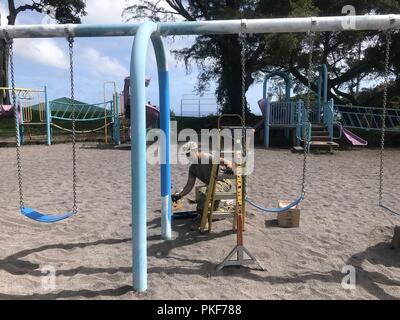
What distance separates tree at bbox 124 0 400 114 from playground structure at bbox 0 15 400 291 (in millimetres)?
9743

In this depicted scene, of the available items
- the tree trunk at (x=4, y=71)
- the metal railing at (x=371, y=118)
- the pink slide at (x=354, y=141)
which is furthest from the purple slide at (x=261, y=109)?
the tree trunk at (x=4, y=71)

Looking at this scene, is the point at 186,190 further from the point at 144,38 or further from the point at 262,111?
the point at 262,111

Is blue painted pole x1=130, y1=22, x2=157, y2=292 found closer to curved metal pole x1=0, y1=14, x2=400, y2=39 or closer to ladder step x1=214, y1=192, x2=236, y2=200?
curved metal pole x1=0, y1=14, x2=400, y2=39

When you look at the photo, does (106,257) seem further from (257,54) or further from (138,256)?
(257,54)

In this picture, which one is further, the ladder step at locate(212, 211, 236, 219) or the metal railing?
the metal railing

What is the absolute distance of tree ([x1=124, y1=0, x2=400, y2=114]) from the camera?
14025 millimetres

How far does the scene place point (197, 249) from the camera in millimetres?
4215

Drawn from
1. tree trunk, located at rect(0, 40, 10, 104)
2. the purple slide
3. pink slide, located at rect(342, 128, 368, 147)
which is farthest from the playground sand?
tree trunk, located at rect(0, 40, 10, 104)

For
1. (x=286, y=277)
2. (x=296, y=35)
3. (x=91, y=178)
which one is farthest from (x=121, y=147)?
(x=286, y=277)

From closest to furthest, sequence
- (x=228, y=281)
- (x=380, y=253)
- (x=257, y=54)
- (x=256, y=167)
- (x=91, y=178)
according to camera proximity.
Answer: (x=228, y=281)
(x=380, y=253)
(x=91, y=178)
(x=256, y=167)
(x=257, y=54)

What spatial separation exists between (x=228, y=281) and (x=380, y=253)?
1.67 metres

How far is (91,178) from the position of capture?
814 cm

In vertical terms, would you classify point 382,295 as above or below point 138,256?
below

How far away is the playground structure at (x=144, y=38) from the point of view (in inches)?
124
